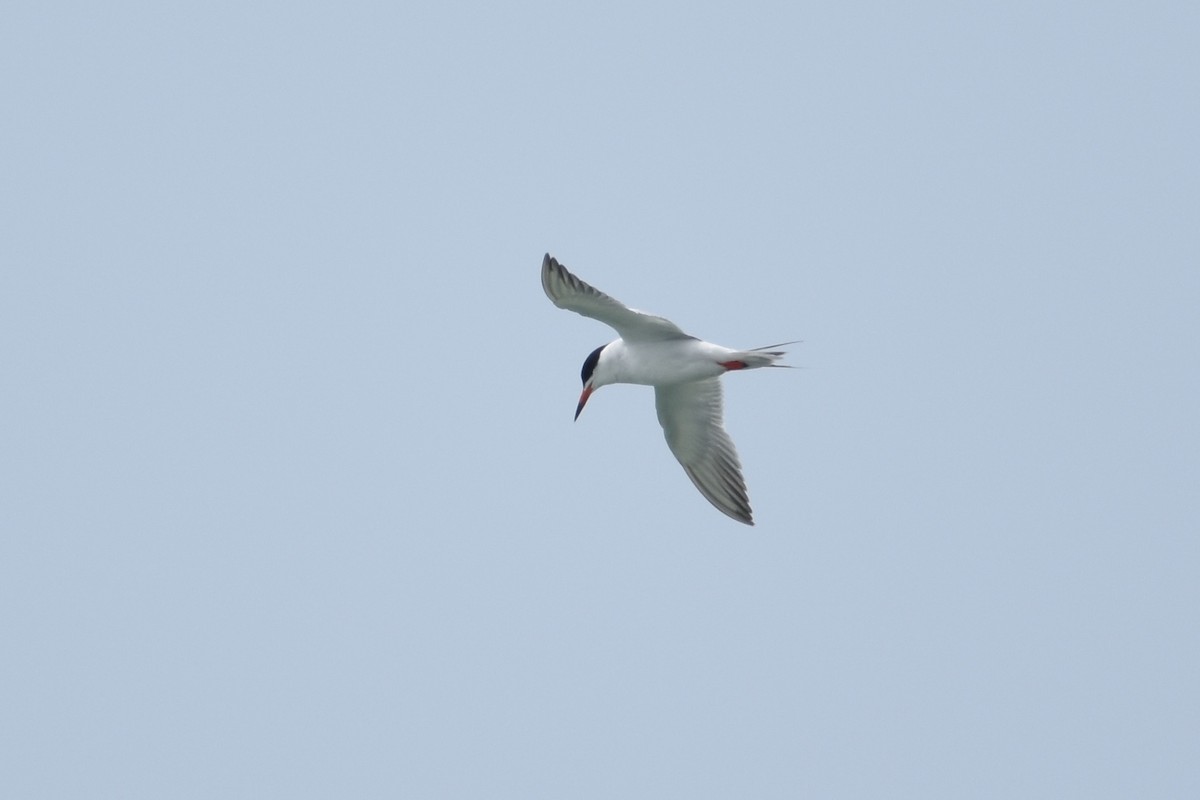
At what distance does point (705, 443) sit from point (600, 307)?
7.64 feet

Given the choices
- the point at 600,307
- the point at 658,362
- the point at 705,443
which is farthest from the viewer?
the point at 705,443

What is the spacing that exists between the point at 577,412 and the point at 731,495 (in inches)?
71.9

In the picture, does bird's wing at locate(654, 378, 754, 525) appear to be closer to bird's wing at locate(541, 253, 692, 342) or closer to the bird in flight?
the bird in flight

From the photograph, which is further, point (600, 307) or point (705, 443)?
point (705, 443)

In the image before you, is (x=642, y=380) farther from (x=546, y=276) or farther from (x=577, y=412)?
(x=546, y=276)

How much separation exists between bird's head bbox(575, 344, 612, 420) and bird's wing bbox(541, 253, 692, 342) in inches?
9.1

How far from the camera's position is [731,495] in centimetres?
1219

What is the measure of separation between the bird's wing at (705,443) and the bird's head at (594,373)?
36.0 inches

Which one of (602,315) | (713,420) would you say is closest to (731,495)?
(713,420)

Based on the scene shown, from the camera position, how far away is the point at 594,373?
1115 centimetres

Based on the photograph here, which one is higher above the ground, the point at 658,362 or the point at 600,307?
the point at 600,307

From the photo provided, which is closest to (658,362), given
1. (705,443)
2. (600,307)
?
(600,307)

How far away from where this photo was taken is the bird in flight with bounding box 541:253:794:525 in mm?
10172

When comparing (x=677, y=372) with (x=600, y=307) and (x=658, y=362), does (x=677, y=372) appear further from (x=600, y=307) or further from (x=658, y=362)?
(x=600, y=307)
